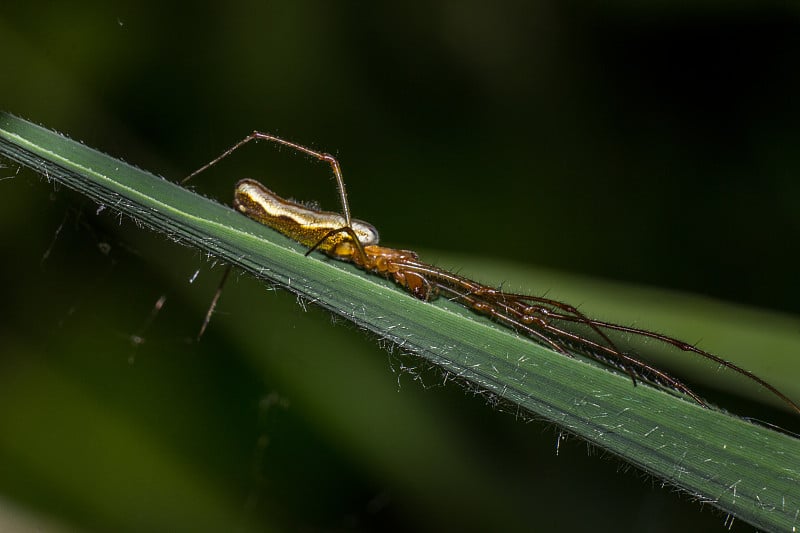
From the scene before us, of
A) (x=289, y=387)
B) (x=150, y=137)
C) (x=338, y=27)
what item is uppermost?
(x=338, y=27)

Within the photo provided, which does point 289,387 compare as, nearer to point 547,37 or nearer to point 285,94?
point 285,94

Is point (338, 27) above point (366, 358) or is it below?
above

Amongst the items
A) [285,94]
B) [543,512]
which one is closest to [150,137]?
[285,94]

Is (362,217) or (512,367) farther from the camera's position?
(362,217)

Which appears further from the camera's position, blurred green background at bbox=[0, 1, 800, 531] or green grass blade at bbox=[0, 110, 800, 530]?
blurred green background at bbox=[0, 1, 800, 531]

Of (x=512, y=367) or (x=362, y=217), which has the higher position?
(x=362, y=217)
